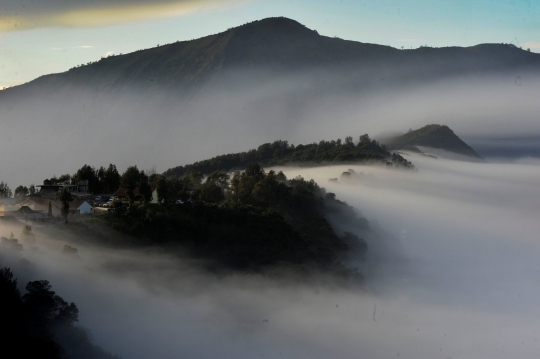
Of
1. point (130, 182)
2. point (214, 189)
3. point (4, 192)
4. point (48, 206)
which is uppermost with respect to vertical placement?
point (130, 182)

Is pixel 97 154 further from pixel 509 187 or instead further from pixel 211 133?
pixel 509 187

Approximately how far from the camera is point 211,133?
18300 cm

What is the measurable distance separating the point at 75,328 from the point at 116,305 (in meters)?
6.74

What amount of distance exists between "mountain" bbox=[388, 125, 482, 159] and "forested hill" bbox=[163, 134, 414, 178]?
128ft

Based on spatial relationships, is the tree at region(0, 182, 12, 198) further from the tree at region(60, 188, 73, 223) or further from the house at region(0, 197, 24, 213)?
the tree at region(60, 188, 73, 223)

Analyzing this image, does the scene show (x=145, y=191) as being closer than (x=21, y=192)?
Yes

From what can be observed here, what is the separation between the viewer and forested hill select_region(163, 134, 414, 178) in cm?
11888

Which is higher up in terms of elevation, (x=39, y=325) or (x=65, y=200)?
(x=65, y=200)

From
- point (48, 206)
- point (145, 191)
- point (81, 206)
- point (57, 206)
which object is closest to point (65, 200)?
point (57, 206)

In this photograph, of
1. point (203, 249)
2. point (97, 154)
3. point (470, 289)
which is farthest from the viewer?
point (97, 154)

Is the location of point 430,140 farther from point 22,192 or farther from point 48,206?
point 48,206

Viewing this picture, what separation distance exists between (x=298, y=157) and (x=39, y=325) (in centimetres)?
9828

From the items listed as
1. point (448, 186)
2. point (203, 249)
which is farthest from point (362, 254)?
point (448, 186)

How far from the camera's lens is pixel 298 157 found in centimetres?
12338
